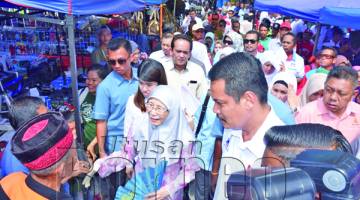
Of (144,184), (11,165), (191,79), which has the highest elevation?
(191,79)

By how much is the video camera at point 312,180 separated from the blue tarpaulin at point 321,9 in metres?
4.82

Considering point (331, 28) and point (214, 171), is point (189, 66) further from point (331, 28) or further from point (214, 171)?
point (331, 28)

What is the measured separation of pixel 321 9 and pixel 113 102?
4153mm

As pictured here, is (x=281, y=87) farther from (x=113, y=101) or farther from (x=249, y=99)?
(x=249, y=99)

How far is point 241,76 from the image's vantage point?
1692mm

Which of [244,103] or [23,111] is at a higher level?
[244,103]

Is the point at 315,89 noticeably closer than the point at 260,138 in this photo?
No

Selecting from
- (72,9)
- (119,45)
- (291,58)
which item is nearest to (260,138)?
(119,45)

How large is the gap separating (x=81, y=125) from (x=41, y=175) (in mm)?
2080

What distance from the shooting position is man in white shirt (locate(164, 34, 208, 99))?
3.86 m

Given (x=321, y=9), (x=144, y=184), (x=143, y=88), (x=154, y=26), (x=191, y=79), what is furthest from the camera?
(x=154, y=26)

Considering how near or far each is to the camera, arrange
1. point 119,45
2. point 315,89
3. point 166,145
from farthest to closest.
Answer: point 315,89 → point 119,45 → point 166,145

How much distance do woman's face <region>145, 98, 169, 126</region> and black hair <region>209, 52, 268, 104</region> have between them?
0.73m

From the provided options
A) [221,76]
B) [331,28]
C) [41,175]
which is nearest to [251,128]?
[221,76]
